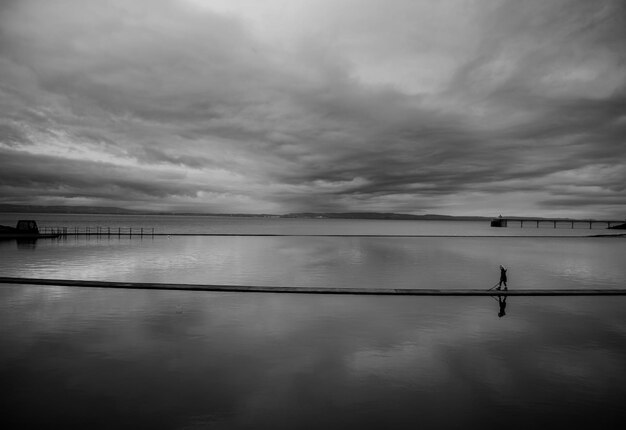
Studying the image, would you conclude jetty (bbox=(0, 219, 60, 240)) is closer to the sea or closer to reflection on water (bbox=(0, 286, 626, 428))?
the sea

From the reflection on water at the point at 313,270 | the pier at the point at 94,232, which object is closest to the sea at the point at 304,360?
the reflection on water at the point at 313,270

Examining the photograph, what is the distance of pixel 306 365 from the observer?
1329 cm

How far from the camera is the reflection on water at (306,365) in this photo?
9.77m

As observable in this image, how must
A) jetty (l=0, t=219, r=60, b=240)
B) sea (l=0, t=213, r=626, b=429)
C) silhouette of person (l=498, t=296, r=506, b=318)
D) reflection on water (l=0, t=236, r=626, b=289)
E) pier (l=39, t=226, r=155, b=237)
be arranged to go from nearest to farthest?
sea (l=0, t=213, r=626, b=429)
silhouette of person (l=498, t=296, r=506, b=318)
reflection on water (l=0, t=236, r=626, b=289)
jetty (l=0, t=219, r=60, b=240)
pier (l=39, t=226, r=155, b=237)

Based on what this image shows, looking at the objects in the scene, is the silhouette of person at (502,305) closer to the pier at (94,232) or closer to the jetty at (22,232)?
the pier at (94,232)

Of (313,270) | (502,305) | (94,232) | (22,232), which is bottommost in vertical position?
(313,270)

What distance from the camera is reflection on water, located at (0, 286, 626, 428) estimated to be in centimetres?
977

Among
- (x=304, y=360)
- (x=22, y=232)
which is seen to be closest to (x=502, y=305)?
(x=304, y=360)

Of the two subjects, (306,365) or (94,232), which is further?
(94,232)

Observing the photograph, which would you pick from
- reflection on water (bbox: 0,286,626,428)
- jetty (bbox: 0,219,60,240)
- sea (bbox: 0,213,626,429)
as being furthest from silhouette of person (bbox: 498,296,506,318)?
jetty (bbox: 0,219,60,240)

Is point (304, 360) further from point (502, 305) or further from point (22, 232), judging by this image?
point (22, 232)

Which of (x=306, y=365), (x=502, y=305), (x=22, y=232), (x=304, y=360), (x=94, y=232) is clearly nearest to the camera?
(x=306, y=365)

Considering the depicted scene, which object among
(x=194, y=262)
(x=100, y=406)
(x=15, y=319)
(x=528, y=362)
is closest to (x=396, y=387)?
(x=528, y=362)

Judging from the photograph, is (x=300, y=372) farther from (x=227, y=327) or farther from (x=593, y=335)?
(x=593, y=335)
